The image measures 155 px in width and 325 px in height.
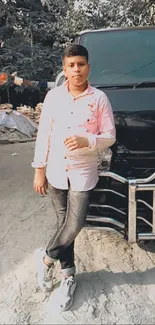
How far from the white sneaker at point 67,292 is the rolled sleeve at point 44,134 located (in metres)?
0.86

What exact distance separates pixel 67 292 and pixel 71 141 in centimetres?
112

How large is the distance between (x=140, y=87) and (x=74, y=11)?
9.06 meters

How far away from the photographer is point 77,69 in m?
2.23

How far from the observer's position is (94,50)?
385 cm

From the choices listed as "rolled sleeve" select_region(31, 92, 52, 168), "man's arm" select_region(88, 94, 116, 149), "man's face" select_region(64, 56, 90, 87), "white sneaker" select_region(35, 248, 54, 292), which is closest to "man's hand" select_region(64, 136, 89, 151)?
"man's arm" select_region(88, 94, 116, 149)

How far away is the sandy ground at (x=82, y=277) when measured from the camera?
248cm

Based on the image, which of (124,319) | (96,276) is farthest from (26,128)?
(124,319)

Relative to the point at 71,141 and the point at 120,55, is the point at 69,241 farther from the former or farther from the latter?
the point at 120,55

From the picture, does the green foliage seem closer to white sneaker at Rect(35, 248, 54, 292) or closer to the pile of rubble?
the pile of rubble

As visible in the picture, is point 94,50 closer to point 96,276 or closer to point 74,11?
point 96,276

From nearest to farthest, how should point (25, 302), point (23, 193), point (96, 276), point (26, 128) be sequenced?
point (25, 302) → point (96, 276) → point (23, 193) → point (26, 128)

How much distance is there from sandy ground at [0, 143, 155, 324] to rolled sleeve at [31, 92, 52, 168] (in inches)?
38.8

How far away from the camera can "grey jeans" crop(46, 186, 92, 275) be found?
2.40m

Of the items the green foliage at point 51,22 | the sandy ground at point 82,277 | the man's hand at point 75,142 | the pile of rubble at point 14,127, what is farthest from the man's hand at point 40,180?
the green foliage at point 51,22
